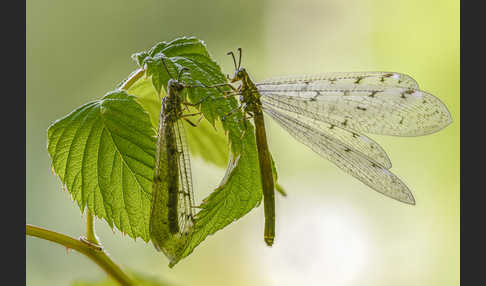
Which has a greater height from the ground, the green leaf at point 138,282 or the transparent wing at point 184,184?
the transparent wing at point 184,184

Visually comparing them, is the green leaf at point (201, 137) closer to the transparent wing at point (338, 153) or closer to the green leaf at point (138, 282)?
the transparent wing at point (338, 153)

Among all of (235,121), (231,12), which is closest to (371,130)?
(235,121)

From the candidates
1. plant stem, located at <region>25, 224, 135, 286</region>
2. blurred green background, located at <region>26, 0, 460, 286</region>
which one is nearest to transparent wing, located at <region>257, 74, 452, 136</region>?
plant stem, located at <region>25, 224, 135, 286</region>

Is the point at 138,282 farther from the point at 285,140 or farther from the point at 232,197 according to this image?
the point at 285,140

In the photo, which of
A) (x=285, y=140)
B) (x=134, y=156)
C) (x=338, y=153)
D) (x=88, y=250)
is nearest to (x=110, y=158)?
(x=134, y=156)

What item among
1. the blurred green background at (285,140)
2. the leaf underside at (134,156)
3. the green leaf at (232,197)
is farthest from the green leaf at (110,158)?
the blurred green background at (285,140)
